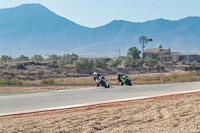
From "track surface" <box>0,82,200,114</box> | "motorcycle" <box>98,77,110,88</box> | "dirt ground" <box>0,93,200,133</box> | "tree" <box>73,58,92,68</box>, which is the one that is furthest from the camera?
"tree" <box>73,58,92,68</box>

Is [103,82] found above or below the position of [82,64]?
below

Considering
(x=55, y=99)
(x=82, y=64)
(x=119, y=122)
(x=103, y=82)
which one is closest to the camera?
(x=119, y=122)

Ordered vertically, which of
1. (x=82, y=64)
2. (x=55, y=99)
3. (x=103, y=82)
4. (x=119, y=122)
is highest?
(x=82, y=64)

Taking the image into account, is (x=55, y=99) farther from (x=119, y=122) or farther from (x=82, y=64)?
(x=82, y=64)

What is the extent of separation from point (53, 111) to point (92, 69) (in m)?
44.1

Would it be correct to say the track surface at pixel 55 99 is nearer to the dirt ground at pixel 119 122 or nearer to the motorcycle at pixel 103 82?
the motorcycle at pixel 103 82

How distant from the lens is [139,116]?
10773 mm

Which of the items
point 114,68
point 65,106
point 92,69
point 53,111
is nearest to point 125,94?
point 65,106

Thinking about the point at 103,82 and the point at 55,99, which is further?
the point at 103,82

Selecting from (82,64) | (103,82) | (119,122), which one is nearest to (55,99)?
(103,82)

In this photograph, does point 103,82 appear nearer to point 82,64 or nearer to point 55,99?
point 55,99

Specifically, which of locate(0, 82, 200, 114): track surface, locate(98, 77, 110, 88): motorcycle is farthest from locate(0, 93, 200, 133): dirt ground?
locate(98, 77, 110, 88): motorcycle

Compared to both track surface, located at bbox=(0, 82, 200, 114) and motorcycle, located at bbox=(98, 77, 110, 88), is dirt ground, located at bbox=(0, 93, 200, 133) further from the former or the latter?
motorcycle, located at bbox=(98, 77, 110, 88)

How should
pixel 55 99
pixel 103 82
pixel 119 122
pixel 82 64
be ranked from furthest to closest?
pixel 82 64 → pixel 103 82 → pixel 55 99 → pixel 119 122
